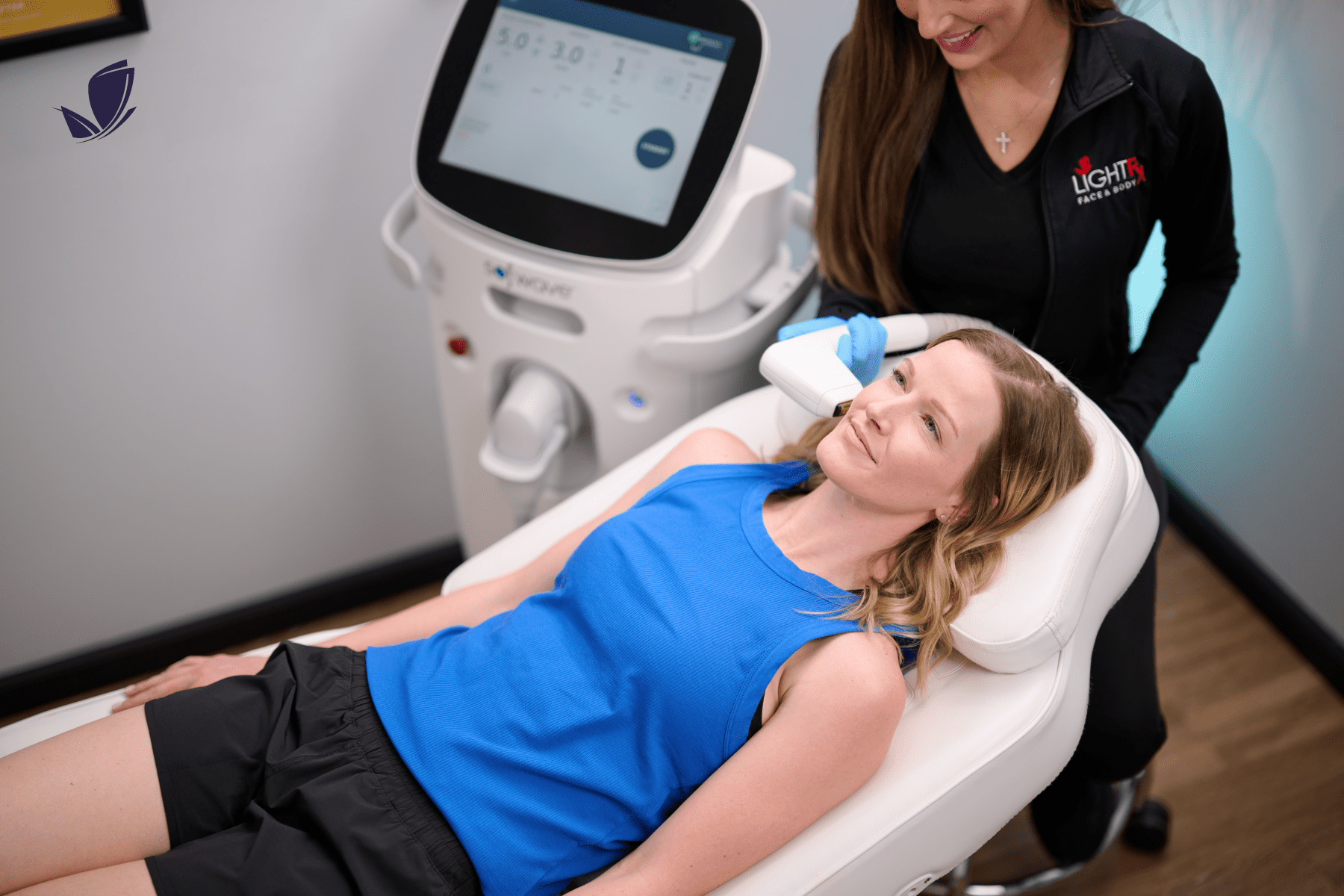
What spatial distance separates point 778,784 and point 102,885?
2.14 ft

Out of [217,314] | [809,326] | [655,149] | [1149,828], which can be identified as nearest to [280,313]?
[217,314]

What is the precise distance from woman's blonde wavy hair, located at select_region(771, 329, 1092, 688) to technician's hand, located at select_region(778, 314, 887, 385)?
0.34ft

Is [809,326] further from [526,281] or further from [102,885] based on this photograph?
[102,885]

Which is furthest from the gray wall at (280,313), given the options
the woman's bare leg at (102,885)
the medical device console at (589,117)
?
the woman's bare leg at (102,885)

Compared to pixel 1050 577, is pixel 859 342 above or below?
above

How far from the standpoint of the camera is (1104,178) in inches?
47.8

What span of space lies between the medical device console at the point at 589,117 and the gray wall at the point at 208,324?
0.22 meters

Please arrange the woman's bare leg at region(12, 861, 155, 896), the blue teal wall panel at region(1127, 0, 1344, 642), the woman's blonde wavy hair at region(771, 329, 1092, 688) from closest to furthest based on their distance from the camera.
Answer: the woman's bare leg at region(12, 861, 155, 896) < the woman's blonde wavy hair at region(771, 329, 1092, 688) < the blue teal wall panel at region(1127, 0, 1344, 642)

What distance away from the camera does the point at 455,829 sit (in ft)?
3.34

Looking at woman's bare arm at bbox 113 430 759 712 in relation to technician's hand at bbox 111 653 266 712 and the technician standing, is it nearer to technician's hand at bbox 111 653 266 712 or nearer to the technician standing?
technician's hand at bbox 111 653 266 712

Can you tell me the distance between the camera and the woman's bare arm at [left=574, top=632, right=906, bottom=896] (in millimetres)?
952

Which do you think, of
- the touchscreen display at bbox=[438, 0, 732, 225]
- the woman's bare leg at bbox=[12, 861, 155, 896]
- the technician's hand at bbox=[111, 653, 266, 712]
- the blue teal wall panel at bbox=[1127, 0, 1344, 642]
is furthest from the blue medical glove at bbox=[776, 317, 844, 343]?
the woman's bare leg at bbox=[12, 861, 155, 896]

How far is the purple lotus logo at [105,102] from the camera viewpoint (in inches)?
42.9

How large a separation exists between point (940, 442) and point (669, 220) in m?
0.53
